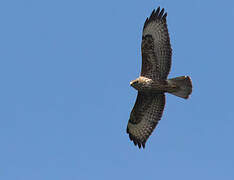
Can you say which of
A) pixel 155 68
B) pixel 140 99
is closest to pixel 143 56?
pixel 155 68

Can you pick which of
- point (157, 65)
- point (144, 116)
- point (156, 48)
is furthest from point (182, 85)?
point (144, 116)

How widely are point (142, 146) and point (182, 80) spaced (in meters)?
2.60

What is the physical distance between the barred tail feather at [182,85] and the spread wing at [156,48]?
315mm

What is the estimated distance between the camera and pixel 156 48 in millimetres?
14859

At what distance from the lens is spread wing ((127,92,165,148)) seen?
1564 cm

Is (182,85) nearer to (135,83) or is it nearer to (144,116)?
(135,83)

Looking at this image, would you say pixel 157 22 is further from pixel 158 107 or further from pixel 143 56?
pixel 158 107

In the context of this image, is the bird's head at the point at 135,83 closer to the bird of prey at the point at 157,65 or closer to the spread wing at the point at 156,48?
the bird of prey at the point at 157,65

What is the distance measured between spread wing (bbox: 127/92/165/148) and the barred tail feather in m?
0.81

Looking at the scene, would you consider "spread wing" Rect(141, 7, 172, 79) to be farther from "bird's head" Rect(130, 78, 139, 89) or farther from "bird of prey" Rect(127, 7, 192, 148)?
"bird's head" Rect(130, 78, 139, 89)

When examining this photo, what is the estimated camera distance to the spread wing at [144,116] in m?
15.6

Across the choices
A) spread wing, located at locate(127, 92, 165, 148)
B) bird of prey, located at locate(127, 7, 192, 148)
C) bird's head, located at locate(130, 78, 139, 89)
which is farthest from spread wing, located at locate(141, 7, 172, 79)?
spread wing, located at locate(127, 92, 165, 148)

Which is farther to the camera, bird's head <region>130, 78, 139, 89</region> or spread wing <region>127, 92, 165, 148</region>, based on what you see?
spread wing <region>127, 92, 165, 148</region>

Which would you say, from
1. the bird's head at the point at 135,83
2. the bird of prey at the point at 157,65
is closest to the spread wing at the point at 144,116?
the bird of prey at the point at 157,65
